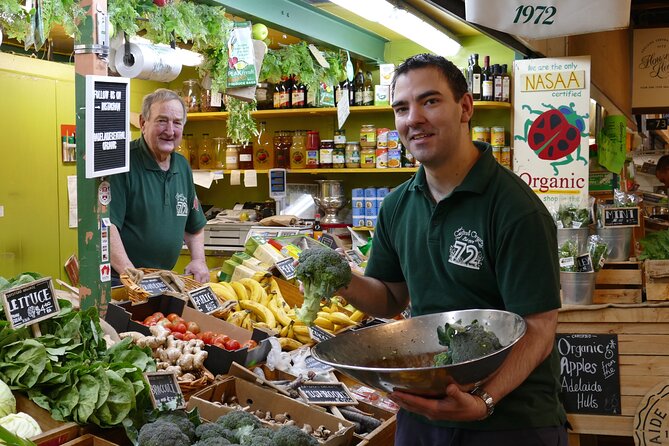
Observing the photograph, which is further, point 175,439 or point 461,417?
point 175,439

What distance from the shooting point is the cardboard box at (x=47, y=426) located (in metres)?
2.25

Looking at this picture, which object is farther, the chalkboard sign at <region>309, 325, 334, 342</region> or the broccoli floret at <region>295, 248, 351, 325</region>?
the chalkboard sign at <region>309, 325, 334, 342</region>

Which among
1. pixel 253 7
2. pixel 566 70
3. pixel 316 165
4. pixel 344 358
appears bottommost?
pixel 344 358

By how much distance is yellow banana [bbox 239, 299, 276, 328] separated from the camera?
4.01 meters

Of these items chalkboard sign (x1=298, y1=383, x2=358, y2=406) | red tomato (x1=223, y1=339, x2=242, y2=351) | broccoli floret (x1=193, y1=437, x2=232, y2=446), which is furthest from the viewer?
red tomato (x1=223, y1=339, x2=242, y2=351)

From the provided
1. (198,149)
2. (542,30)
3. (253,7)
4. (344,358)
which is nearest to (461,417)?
(344,358)

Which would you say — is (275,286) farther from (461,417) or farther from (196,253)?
(461,417)

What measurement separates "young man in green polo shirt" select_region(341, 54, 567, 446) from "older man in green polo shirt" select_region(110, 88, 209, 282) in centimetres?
276

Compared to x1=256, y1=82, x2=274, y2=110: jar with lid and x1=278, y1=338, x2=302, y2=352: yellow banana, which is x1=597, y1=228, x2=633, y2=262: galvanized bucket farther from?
x1=256, y1=82, x2=274, y2=110: jar with lid

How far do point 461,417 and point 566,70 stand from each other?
154 inches

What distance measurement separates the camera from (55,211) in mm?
7066

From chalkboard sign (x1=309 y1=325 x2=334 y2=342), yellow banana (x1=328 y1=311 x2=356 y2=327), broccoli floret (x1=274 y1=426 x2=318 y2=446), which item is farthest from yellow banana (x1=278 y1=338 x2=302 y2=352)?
broccoli floret (x1=274 y1=426 x2=318 y2=446)

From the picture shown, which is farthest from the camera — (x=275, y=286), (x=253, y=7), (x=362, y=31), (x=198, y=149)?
(x=198, y=149)

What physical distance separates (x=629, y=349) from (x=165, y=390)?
2.40 metres
